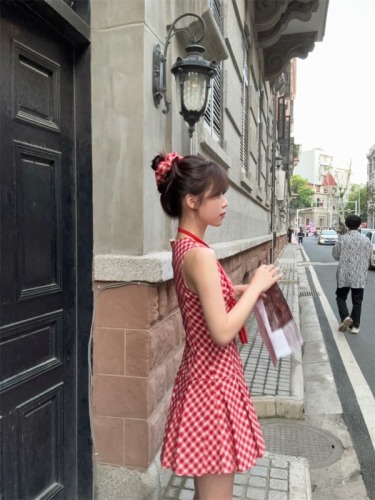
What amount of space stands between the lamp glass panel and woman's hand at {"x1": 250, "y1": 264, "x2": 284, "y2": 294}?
164cm

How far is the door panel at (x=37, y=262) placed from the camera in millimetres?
2117

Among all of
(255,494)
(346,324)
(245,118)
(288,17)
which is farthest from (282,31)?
(255,494)

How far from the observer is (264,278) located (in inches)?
75.5

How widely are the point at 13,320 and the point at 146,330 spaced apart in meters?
0.82

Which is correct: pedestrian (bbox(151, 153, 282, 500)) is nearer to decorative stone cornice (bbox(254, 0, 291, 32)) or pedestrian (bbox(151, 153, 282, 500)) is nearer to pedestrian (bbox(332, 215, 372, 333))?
pedestrian (bbox(332, 215, 372, 333))

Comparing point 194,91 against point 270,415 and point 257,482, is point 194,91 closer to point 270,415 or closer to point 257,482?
point 257,482

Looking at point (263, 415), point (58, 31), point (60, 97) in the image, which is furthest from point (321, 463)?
point (58, 31)

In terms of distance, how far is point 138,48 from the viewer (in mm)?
2715

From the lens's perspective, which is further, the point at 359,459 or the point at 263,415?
the point at 263,415

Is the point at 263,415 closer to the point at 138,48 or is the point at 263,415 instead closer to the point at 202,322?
the point at 202,322

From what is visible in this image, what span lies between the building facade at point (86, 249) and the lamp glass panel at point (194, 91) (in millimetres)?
151

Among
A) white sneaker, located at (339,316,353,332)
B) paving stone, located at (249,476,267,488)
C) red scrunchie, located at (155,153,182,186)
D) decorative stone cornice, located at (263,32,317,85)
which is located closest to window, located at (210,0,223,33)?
red scrunchie, located at (155,153,182,186)

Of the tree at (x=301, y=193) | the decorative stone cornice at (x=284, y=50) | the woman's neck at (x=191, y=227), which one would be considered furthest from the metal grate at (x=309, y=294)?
the tree at (x=301, y=193)

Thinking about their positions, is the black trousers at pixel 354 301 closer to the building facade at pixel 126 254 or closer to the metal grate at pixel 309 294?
the metal grate at pixel 309 294
